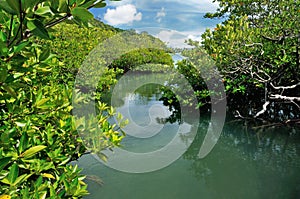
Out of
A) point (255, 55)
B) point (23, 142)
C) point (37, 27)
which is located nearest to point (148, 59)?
point (255, 55)

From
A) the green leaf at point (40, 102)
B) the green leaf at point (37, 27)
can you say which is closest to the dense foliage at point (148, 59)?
the green leaf at point (40, 102)

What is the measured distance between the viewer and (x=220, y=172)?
4656 mm

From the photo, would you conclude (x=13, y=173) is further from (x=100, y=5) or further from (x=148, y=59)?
(x=148, y=59)

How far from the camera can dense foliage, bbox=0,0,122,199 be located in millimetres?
704

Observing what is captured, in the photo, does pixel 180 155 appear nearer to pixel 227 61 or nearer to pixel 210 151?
pixel 210 151

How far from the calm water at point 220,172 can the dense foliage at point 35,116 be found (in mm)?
2137

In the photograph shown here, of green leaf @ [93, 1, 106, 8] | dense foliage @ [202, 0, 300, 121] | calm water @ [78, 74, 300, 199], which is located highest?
dense foliage @ [202, 0, 300, 121]

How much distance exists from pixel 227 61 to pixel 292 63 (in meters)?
1.52

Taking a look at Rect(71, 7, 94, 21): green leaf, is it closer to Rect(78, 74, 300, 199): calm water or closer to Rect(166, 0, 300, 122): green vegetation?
Rect(78, 74, 300, 199): calm water

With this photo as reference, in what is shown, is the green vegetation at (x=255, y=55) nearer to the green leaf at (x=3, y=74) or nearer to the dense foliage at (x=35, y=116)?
the dense foliage at (x=35, y=116)

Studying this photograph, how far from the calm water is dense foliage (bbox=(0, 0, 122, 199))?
214 cm

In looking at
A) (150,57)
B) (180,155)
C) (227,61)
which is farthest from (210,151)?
(150,57)

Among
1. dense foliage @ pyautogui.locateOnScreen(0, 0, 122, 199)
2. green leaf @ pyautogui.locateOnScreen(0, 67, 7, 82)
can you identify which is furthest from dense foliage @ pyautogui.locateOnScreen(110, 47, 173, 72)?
green leaf @ pyautogui.locateOnScreen(0, 67, 7, 82)

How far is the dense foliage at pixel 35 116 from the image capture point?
0.70 m
